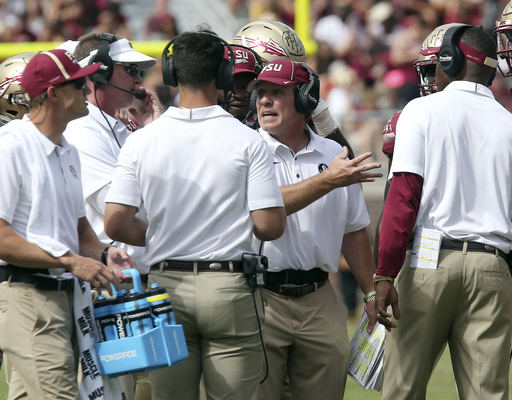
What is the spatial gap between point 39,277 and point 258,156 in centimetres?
102

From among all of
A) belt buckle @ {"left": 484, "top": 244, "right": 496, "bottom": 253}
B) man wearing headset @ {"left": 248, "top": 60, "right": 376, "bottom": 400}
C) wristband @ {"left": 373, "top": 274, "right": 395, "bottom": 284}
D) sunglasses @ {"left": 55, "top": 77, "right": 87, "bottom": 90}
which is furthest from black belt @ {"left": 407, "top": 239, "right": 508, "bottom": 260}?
sunglasses @ {"left": 55, "top": 77, "right": 87, "bottom": 90}

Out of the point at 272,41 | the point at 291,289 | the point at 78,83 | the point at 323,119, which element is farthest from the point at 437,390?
the point at 78,83

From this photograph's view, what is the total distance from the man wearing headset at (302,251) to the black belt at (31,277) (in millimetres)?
1068

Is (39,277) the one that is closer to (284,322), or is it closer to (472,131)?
(284,322)

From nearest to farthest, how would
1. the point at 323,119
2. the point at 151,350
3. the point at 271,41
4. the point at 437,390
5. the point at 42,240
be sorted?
the point at 151,350 → the point at 42,240 → the point at 323,119 → the point at 271,41 → the point at 437,390

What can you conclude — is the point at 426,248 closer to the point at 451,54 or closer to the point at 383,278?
the point at 383,278

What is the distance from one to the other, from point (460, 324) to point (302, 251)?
81cm

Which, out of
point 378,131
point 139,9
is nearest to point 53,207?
point 378,131

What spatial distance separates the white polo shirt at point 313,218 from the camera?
11.8 ft

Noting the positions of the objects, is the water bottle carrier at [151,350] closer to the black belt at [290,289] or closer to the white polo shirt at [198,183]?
the white polo shirt at [198,183]

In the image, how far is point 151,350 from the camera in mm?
2816

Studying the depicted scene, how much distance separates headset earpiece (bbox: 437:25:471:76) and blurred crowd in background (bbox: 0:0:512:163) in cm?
569

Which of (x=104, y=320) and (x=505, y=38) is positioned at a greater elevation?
(x=505, y=38)

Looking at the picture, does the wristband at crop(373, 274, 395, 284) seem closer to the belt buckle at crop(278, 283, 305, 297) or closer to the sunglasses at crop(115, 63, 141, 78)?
the belt buckle at crop(278, 283, 305, 297)
